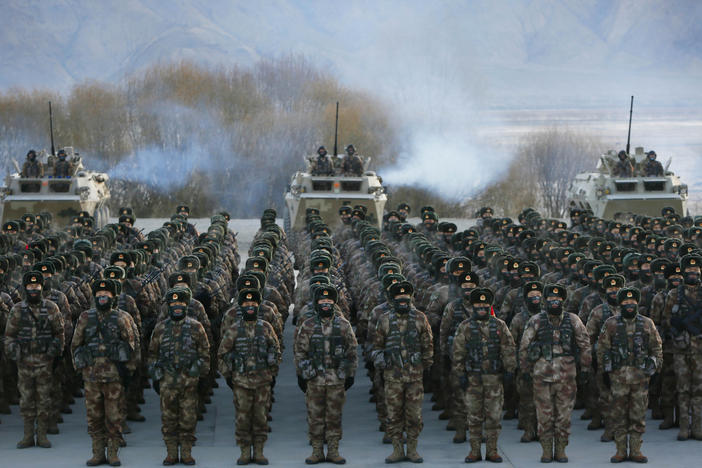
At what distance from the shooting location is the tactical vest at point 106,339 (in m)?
10.8

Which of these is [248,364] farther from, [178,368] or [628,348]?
[628,348]

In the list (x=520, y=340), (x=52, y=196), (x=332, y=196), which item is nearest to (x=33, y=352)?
(x=520, y=340)

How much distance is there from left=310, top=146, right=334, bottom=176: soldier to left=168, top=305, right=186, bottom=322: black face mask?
17.0 m

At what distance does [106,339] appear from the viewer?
428 inches

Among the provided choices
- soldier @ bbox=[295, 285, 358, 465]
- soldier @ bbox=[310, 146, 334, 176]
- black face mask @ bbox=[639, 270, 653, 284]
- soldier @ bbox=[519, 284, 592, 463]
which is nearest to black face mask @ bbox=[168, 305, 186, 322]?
soldier @ bbox=[295, 285, 358, 465]

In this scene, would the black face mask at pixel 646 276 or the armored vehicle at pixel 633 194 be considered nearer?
the black face mask at pixel 646 276

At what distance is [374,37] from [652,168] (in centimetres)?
7973

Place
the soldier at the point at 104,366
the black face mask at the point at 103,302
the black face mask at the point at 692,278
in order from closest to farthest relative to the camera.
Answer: the soldier at the point at 104,366 → the black face mask at the point at 103,302 → the black face mask at the point at 692,278

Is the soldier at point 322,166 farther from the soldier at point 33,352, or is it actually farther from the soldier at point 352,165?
the soldier at point 33,352

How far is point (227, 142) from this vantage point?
49.6 m

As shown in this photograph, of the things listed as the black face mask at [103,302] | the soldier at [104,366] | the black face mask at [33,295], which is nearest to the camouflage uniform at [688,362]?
the soldier at [104,366]

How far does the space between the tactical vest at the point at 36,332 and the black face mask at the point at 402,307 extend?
10.6 feet

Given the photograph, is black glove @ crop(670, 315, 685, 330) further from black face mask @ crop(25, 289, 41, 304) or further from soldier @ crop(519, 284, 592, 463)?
black face mask @ crop(25, 289, 41, 304)

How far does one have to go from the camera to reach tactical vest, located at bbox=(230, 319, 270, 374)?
10742 millimetres
